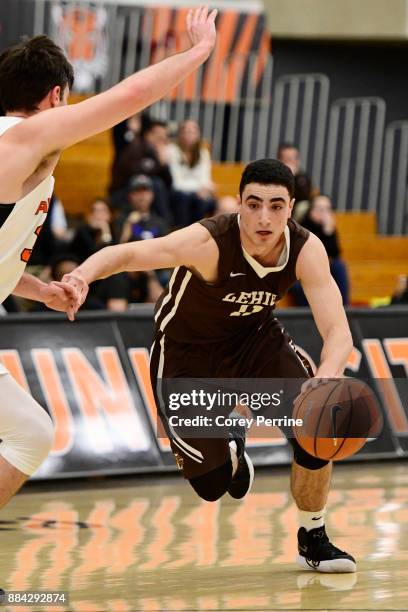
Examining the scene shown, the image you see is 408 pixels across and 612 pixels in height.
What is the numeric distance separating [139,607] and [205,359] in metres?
1.54

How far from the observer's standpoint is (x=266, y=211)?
6.84m

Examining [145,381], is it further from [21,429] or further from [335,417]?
[21,429]

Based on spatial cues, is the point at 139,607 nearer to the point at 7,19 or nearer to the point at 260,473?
the point at 260,473

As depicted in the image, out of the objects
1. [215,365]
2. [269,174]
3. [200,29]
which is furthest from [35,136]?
[215,365]

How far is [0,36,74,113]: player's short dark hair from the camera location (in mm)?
5719

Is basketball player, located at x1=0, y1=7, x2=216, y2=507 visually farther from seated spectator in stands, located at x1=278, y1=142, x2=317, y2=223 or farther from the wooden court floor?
seated spectator in stands, located at x1=278, y1=142, x2=317, y2=223

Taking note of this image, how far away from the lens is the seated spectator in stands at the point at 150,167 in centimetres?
1467

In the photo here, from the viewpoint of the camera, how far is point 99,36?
59.8 feet

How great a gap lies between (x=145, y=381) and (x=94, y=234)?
269cm

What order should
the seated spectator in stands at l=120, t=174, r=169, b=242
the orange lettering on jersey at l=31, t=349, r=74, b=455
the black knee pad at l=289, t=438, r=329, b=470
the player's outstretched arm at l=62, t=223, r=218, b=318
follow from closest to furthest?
the player's outstretched arm at l=62, t=223, r=218, b=318 < the black knee pad at l=289, t=438, r=329, b=470 < the orange lettering on jersey at l=31, t=349, r=74, b=455 < the seated spectator in stands at l=120, t=174, r=169, b=242

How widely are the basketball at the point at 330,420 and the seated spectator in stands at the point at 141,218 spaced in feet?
21.9

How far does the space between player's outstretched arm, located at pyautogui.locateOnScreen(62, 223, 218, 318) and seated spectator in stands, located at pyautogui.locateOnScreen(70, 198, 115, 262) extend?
6.04 m

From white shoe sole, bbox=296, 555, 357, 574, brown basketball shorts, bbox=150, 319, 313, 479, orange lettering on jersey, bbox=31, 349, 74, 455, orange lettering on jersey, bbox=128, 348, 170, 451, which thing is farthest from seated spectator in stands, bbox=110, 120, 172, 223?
white shoe sole, bbox=296, 555, 357, 574

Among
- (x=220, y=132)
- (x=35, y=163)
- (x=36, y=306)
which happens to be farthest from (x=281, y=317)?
(x=220, y=132)
